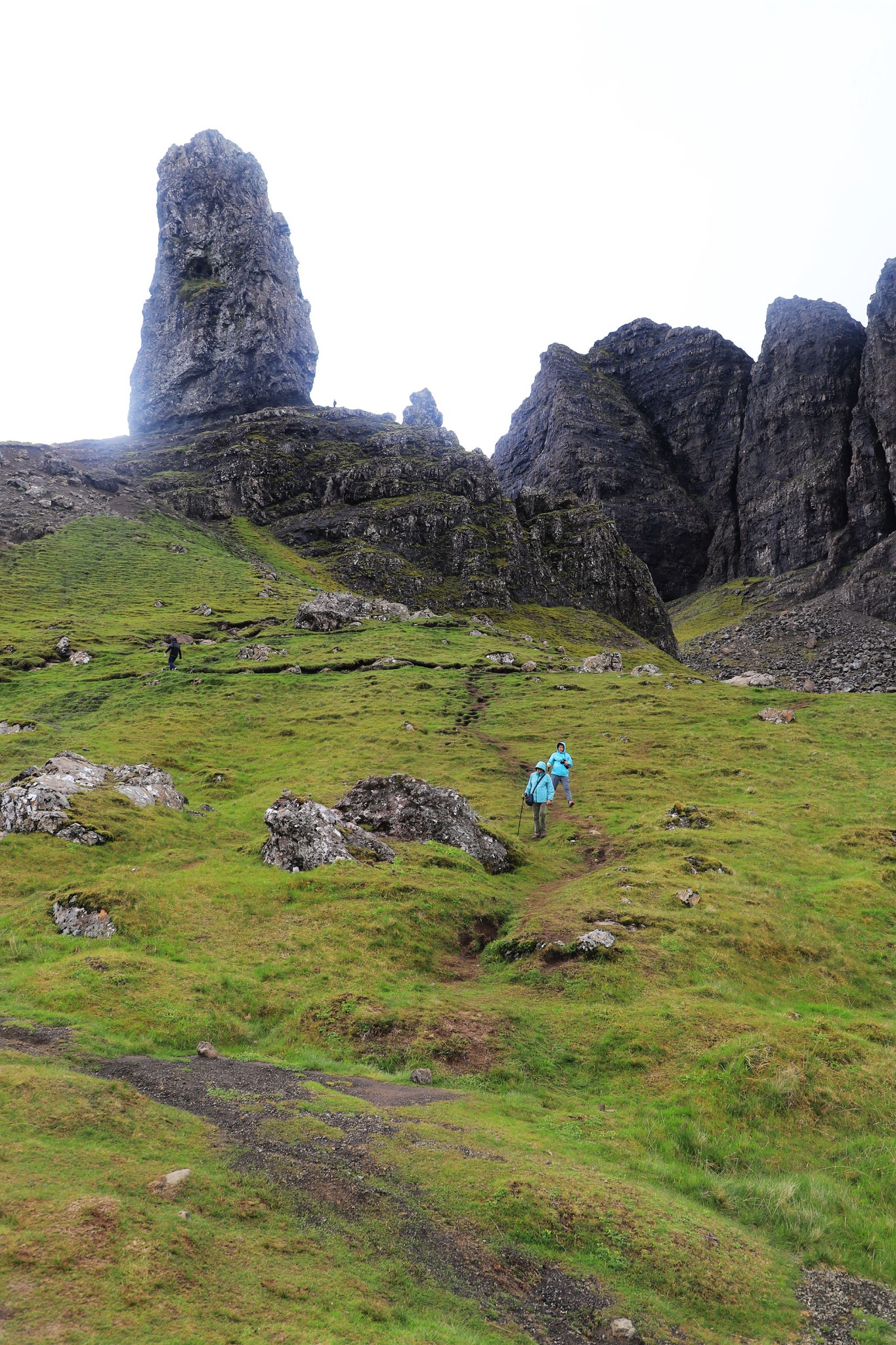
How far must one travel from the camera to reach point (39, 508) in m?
113

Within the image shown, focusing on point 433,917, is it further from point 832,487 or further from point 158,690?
point 832,487

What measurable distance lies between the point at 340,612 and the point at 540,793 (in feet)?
178

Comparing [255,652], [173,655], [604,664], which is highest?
[255,652]

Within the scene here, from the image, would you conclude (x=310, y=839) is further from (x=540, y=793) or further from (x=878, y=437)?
(x=878, y=437)

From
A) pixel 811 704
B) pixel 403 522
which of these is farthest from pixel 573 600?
pixel 811 704

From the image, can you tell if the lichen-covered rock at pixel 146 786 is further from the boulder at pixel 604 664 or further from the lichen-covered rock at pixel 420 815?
the boulder at pixel 604 664

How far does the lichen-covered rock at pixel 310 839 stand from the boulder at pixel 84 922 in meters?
6.40

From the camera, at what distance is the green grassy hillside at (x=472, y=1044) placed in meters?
8.14

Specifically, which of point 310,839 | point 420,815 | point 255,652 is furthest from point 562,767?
point 255,652

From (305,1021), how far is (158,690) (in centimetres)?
4468

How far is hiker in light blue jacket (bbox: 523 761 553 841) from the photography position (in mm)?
31031

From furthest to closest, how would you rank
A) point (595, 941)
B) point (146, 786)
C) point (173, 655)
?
point (173, 655) → point (146, 786) → point (595, 941)

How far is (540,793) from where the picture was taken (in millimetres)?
31172

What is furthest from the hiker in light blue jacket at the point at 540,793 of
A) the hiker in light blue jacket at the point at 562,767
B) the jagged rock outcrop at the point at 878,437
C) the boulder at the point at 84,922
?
the jagged rock outcrop at the point at 878,437
